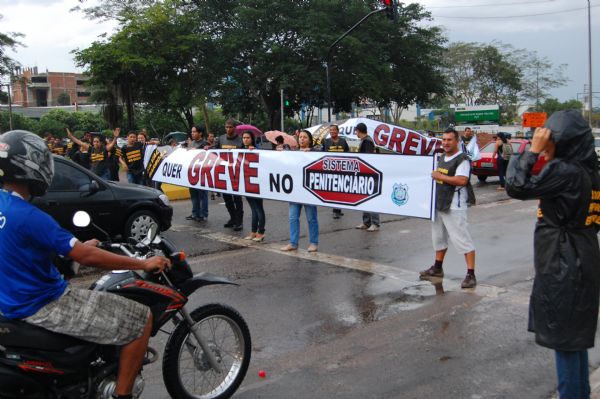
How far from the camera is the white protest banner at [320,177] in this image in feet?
26.4

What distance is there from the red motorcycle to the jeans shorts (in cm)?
8

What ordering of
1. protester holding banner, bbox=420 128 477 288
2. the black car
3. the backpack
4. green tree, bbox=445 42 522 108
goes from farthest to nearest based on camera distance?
1. green tree, bbox=445 42 522 108
2. the backpack
3. the black car
4. protester holding banner, bbox=420 128 477 288

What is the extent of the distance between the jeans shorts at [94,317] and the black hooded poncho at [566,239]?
227 cm

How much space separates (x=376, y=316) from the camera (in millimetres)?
6230

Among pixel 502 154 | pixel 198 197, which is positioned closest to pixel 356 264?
pixel 198 197

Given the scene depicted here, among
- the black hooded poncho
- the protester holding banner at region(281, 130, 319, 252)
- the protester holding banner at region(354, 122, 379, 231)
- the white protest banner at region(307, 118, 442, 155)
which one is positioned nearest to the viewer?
the black hooded poncho

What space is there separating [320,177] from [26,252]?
6441 mm

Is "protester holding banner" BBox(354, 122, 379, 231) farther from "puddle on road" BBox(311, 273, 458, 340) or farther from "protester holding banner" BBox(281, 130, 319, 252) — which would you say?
"puddle on road" BBox(311, 273, 458, 340)

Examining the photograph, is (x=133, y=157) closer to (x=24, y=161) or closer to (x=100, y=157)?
(x=100, y=157)

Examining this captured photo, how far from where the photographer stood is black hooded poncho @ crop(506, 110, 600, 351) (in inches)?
130

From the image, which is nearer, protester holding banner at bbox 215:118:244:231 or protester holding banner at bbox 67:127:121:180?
protester holding banner at bbox 215:118:244:231

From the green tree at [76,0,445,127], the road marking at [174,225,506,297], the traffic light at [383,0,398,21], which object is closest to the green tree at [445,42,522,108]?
the green tree at [76,0,445,127]

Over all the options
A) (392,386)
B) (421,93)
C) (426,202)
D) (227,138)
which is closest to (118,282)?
(392,386)

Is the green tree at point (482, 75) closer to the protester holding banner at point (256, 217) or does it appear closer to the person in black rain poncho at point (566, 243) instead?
the protester holding banner at point (256, 217)
